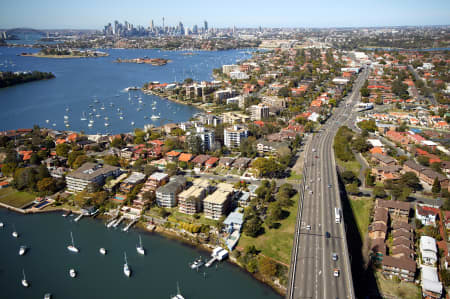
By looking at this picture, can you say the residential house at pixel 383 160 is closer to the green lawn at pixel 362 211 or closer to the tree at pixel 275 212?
the green lawn at pixel 362 211

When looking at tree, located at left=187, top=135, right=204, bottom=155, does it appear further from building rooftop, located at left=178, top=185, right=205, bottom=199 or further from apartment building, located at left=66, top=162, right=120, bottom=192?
building rooftop, located at left=178, top=185, right=205, bottom=199

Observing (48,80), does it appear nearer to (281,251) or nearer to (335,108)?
(335,108)

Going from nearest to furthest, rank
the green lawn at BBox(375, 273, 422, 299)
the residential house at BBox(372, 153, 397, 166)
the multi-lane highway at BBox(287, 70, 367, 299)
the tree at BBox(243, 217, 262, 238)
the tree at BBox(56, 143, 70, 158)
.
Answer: the multi-lane highway at BBox(287, 70, 367, 299)
the green lawn at BBox(375, 273, 422, 299)
the tree at BBox(243, 217, 262, 238)
the residential house at BBox(372, 153, 397, 166)
the tree at BBox(56, 143, 70, 158)

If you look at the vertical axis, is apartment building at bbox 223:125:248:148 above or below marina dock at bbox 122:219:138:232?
above

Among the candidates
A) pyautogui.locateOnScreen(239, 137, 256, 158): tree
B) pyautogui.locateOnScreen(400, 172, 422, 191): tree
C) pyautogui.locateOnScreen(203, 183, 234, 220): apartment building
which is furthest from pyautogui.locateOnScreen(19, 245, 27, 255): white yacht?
pyautogui.locateOnScreen(400, 172, 422, 191): tree

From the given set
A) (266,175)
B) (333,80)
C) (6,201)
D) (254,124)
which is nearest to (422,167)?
(266,175)

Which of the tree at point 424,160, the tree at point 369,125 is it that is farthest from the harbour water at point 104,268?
the tree at point 369,125

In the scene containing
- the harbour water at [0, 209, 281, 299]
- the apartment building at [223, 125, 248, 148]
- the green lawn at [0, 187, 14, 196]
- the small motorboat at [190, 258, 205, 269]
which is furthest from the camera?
the apartment building at [223, 125, 248, 148]
